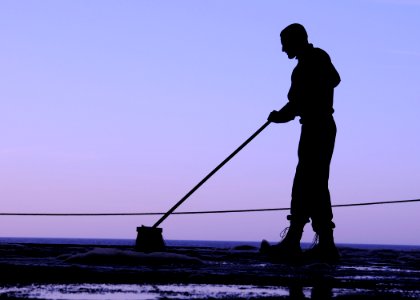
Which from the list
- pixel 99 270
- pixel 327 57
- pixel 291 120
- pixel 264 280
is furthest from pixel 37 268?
pixel 327 57

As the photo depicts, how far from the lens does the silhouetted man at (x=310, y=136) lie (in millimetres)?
5926

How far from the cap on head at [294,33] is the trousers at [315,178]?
0.68m

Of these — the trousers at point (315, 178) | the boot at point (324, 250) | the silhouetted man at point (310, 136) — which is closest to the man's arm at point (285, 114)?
the silhouetted man at point (310, 136)

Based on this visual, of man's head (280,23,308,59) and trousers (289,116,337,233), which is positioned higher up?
man's head (280,23,308,59)

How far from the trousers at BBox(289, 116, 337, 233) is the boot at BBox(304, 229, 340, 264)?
0.05 m

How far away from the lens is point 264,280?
3602 mm

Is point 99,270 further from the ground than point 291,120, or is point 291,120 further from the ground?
point 291,120

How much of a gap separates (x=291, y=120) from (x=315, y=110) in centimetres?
22

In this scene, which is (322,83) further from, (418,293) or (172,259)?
(418,293)

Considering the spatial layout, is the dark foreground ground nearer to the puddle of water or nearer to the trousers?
the puddle of water

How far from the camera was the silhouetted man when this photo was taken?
233 inches

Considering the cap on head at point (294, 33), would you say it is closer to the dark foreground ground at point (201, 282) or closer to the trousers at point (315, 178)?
the trousers at point (315, 178)

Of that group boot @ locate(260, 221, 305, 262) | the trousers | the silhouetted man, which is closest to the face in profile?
the silhouetted man

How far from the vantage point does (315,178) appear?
5.98 m
